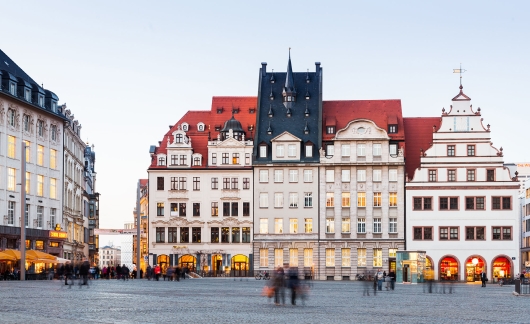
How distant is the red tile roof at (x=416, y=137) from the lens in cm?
9612

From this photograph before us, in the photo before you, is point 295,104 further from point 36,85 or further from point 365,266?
point 36,85

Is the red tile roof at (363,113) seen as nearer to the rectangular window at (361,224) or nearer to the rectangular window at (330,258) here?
the rectangular window at (361,224)

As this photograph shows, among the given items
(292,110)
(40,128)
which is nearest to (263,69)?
(292,110)

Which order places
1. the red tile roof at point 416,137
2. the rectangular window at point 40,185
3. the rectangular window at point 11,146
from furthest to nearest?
1. the red tile roof at point 416,137
2. the rectangular window at point 40,185
3. the rectangular window at point 11,146

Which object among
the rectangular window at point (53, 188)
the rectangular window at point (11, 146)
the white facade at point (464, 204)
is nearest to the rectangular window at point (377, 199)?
the white facade at point (464, 204)

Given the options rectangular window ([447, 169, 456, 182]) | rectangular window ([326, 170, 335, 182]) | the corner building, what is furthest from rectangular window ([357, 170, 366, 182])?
rectangular window ([447, 169, 456, 182])

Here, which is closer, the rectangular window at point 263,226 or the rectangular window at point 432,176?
the rectangular window at point 432,176

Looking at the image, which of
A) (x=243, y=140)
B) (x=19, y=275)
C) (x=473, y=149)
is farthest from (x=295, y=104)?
(x=19, y=275)

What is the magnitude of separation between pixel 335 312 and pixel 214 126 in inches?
2879

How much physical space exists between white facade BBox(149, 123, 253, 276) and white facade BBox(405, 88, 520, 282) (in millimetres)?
17122

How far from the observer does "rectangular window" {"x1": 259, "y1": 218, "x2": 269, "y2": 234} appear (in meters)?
96.4

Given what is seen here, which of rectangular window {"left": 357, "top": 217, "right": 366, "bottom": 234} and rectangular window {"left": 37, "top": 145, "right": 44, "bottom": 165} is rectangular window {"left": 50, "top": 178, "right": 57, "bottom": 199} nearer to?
rectangular window {"left": 37, "top": 145, "right": 44, "bottom": 165}

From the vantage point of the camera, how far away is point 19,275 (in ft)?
241

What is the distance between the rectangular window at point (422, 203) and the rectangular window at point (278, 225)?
13.5 m
